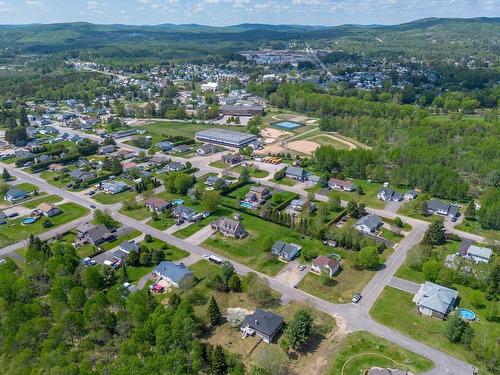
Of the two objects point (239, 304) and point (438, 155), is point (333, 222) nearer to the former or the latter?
point (239, 304)

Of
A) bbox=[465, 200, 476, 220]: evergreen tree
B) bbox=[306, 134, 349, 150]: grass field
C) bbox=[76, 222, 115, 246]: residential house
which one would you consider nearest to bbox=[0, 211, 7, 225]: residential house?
bbox=[76, 222, 115, 246]: residential house

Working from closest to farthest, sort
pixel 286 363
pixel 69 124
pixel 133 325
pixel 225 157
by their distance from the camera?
pixel 286 363 < pixel 133 325 < pixel 225 157 < pixel 69 124

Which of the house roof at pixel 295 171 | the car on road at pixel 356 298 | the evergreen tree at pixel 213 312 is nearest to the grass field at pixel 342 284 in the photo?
the car on road at pixel 356 298

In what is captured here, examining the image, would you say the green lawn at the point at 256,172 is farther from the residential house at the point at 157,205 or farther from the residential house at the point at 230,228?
the residential house at the point at 230,228

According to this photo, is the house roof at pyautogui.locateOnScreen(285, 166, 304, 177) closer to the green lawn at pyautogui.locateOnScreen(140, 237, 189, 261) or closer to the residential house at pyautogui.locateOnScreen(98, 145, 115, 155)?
the green lawn at pyautogui.locateOnScreen(140, 237, 189, 261)

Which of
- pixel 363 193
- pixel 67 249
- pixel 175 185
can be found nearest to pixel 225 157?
pixel 175 185
